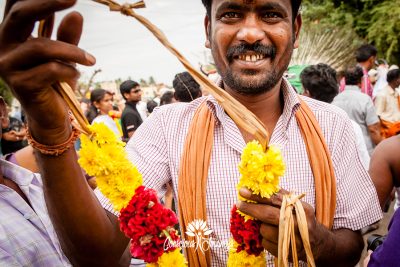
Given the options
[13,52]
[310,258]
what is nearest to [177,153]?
[310,258]

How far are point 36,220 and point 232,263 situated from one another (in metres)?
0.90

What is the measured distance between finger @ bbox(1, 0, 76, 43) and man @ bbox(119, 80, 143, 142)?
5.37 metres

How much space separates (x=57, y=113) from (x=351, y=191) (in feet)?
4.42

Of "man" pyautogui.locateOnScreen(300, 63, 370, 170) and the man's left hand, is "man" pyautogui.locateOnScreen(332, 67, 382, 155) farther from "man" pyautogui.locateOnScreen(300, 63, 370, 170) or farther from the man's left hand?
the man's left hand

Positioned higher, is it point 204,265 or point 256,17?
point 256,17

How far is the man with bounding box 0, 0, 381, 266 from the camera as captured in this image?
1321 mm

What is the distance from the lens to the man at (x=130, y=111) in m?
6.62

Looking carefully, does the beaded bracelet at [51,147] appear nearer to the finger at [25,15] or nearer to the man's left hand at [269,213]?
the finger at [25,15]

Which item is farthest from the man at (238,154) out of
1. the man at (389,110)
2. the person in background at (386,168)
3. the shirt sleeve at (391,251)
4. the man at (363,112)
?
the man at (389,110)

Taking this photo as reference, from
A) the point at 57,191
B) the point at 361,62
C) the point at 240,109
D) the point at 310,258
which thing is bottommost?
the point at 361,62

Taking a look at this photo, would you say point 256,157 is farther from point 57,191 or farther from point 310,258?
point 57,191

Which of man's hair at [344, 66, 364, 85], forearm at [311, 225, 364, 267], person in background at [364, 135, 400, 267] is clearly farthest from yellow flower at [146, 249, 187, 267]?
man's hair at [344, 66, 364, 85]

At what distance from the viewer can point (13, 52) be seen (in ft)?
3.23

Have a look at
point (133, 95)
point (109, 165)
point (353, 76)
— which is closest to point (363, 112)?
point (353, 76)
